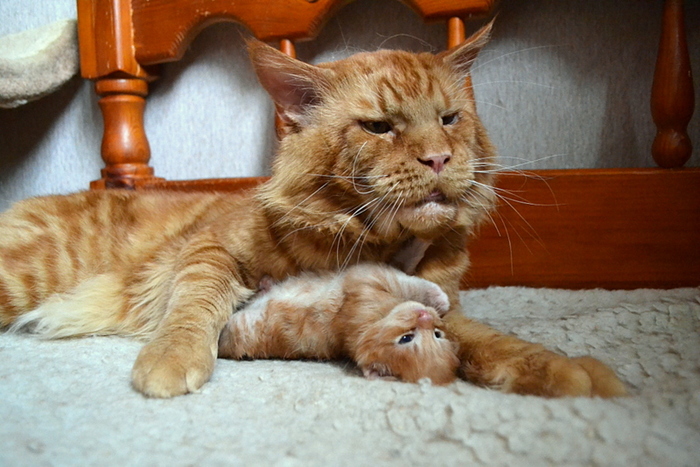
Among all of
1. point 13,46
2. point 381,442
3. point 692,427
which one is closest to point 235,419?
point 381,442

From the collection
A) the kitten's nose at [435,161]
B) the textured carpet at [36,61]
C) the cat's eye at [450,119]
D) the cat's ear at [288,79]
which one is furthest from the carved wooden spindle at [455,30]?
the textured carpet at [36,61]

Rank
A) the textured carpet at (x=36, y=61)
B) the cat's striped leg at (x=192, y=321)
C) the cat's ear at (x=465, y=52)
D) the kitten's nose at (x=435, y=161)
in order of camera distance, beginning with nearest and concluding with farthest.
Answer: the cat's striped leg at (x=192, y=321)
the kitten's nose at (x=435, y=161)
the cat's ear at (x=465, y=52)
the textured carpet at (x=36, y=61)

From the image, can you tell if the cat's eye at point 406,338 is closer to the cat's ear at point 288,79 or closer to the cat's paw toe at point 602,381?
the cat's paw toe at point 602,381

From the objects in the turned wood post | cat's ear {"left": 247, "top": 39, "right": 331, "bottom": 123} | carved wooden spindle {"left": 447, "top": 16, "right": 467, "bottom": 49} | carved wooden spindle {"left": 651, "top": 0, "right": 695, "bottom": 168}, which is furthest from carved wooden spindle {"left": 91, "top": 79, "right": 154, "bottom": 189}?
carved wooden spindle {"left": 651, "top": 0, "right": 695, "bottom": 168}

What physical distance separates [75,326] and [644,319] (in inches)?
55.1

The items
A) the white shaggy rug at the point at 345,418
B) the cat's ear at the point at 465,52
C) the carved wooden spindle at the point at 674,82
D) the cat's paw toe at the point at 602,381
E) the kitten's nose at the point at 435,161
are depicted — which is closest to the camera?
the white shaggy rug at the point at 345,418

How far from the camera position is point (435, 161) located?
41.4 inches

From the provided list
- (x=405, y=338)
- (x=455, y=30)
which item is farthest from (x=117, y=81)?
(x=405, y=338)

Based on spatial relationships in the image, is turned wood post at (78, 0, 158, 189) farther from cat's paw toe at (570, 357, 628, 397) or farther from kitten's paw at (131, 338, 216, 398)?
cat's paw toe at (570, 357, 628, 397)

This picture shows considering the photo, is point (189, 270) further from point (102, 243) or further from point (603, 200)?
point (603, 200)

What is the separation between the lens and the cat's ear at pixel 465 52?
130 cm

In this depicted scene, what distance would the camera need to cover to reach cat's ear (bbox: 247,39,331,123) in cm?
120

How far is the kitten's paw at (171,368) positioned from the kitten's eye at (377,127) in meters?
0.58

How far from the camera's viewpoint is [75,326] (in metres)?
1.37
